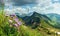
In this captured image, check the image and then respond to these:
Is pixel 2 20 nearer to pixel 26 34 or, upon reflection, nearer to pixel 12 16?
pixel 12 16

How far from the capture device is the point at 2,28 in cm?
558

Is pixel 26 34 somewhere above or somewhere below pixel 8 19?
below

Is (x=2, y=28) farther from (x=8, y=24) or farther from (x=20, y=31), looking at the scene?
(x=20, y=31)

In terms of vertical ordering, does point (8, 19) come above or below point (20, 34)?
above

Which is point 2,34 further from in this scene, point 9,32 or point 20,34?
point 20,34

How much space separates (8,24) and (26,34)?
64cm

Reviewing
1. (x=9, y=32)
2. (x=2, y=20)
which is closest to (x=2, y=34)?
(x=9, y=32)

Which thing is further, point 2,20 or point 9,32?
point 2,20

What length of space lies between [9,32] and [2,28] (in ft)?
0.84

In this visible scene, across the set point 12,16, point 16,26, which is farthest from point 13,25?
point 12,16

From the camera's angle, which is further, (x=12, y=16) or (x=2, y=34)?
(x=12, y=16)

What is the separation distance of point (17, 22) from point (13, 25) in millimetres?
282

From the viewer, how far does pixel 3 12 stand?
598 cm

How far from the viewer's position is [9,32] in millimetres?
5441
